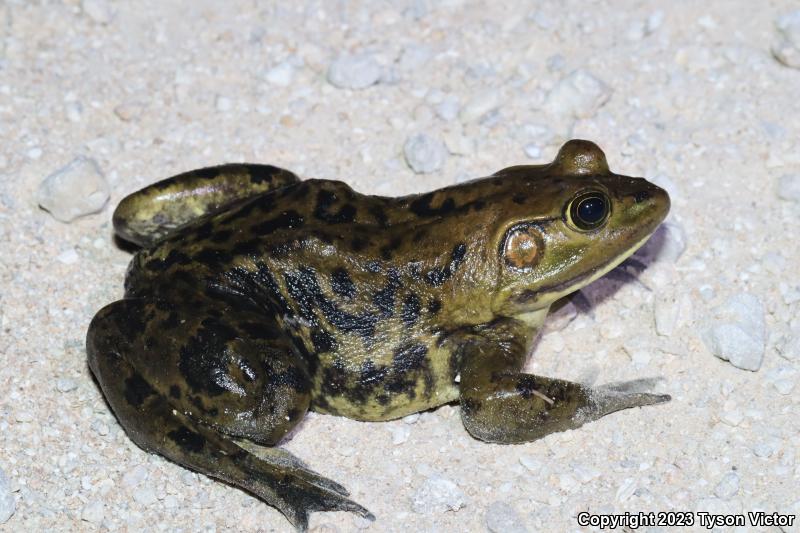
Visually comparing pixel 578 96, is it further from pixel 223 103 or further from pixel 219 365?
pixel 219 365

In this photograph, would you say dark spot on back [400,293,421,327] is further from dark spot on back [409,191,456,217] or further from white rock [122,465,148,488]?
white rock [122,465,148,488]

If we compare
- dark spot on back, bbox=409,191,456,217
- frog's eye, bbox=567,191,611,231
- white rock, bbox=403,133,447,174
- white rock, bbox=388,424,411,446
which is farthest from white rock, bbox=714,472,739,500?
white rock, bbox=403,133,447,174

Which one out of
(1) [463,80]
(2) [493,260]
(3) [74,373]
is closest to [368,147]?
(1) [463,80]

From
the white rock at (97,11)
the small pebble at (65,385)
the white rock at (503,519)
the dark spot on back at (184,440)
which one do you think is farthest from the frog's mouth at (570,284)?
the white rock at (97,11)

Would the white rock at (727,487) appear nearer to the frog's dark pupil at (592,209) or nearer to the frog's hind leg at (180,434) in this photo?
the frog's dark pupil at (592,209)

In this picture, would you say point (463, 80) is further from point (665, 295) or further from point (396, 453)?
point (396, 453)

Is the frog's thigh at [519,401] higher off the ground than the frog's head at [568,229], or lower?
lower
